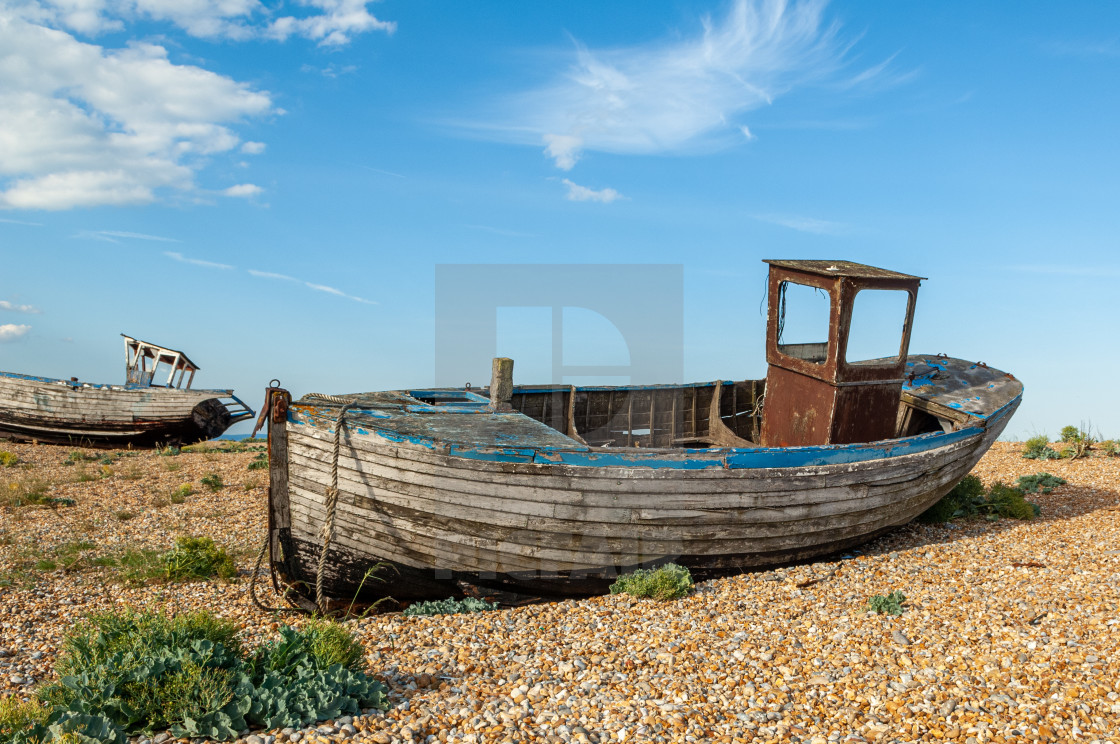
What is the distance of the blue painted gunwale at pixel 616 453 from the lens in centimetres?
763

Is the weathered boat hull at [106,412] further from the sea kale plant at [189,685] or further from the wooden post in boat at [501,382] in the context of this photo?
the sea kale plant at [189,685]

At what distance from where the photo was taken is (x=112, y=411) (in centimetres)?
2355

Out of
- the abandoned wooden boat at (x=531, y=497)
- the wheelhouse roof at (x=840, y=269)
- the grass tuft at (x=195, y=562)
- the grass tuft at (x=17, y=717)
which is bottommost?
the grass tuft at (x=195, y=562)

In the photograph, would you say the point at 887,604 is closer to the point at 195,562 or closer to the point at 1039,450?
the point at 195,562

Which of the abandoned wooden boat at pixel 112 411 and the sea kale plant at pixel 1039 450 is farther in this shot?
the abandoned wooden boat at pixel 112 411

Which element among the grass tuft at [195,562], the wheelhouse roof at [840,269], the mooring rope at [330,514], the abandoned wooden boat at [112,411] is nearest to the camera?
the mooring rope at [330,514]

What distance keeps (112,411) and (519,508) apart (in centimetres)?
2126

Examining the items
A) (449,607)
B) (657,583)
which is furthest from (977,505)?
(449,607)

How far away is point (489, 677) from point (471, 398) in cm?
556

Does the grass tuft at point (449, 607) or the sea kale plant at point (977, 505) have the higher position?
the sea kale plant at point (977, 505)

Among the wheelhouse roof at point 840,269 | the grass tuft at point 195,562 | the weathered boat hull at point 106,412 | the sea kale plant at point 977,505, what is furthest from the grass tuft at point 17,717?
the weathered boat hull at point 106,412

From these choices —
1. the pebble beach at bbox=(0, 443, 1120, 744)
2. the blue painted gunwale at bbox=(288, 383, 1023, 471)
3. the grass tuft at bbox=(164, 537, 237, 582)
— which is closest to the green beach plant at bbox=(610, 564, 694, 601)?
the pebble beach at bbox=(0, 443, 1120, 744)

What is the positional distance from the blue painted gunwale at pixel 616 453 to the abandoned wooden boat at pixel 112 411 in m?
17.9

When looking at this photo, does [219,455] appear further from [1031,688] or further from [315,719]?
[1031,688]
